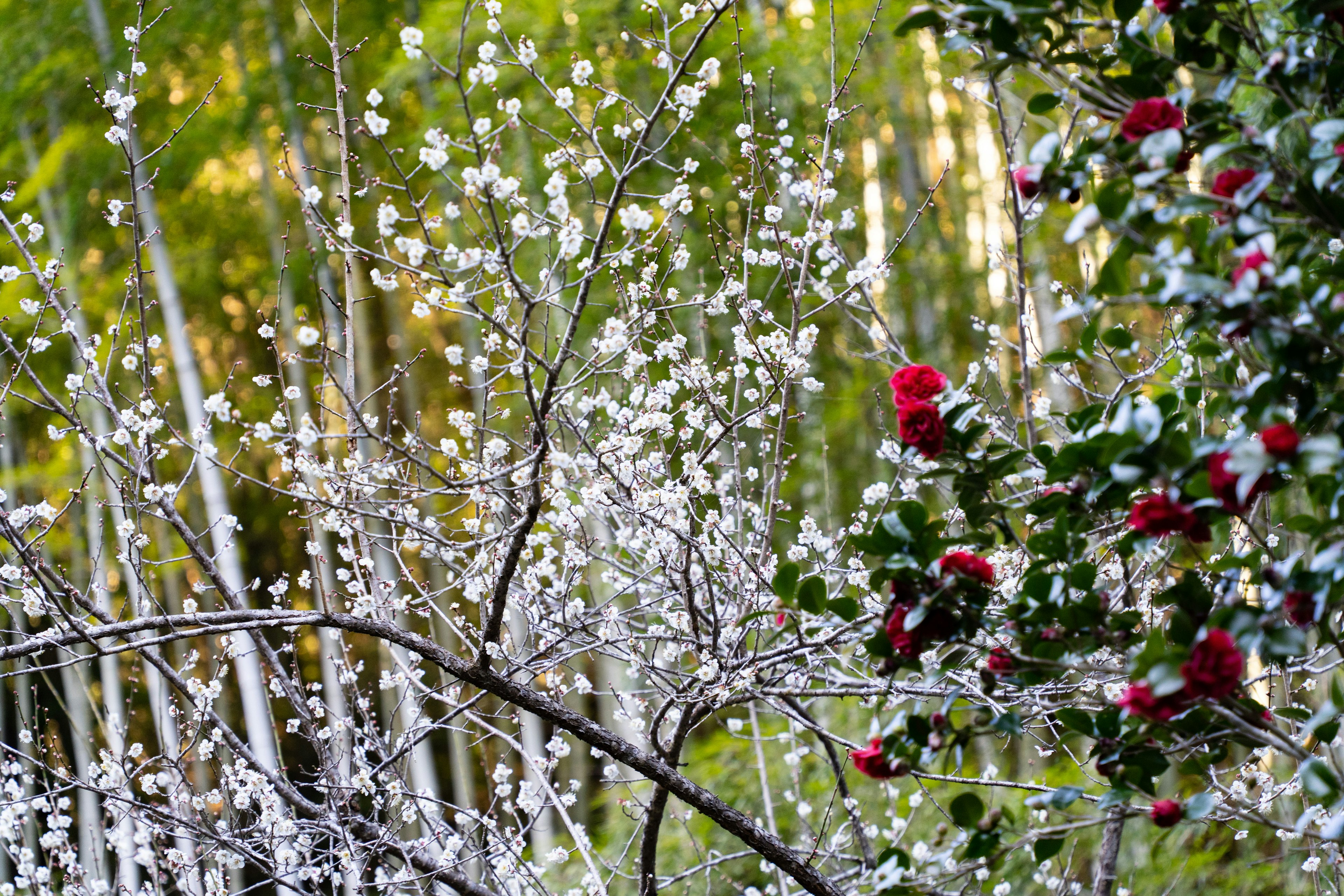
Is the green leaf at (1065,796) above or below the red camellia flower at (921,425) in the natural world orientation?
below

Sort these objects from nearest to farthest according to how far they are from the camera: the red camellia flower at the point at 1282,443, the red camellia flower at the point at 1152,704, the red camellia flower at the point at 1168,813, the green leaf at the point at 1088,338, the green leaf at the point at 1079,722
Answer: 1. the red camellia flower at the point at 1282,443
2. the red camellia flower at the point at 1152,704
3. the red camellia flower at the point at 1168,813
4. the green leaf at the point at 1079,722
5. the green leaf at the point at 1088,338

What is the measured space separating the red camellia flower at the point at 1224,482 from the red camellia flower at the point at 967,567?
32cm

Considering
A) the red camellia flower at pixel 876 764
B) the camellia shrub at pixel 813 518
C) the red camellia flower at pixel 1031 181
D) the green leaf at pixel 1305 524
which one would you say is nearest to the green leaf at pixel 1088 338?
the camellia shrub at pixel 813 518

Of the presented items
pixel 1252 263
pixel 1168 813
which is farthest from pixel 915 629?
pixel 1252 263

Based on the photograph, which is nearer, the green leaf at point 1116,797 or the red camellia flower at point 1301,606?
the red camellia flower at point 1301,606

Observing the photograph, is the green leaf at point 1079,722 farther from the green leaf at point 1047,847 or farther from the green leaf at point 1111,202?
the green leaf at point 1111,202

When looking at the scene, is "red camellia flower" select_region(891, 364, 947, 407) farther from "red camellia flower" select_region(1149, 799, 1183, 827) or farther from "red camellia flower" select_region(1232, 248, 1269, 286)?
"red camellia flower" select_region(1149, 799, 1183, 827)

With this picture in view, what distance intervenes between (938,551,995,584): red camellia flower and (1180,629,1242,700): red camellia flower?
295 millimetres

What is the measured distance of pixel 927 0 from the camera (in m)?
1.20

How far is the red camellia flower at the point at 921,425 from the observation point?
3.84 ft

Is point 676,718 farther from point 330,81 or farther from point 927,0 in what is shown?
point 330,81

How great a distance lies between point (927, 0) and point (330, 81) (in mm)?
5264

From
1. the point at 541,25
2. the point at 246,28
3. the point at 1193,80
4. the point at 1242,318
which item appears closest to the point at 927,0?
the point at 1242,318

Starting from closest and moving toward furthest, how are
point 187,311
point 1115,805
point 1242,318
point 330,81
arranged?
point 1242,318, point 1115,805, point 330,81, point 187,311
